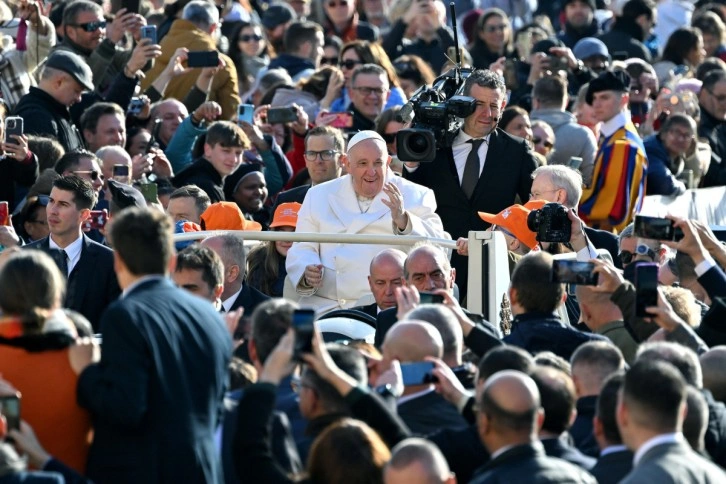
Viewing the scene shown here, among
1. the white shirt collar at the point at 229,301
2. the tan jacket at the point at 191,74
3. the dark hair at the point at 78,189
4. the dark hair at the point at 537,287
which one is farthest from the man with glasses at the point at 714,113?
the dark hair at the point at 537,287

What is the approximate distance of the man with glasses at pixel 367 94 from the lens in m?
12.9

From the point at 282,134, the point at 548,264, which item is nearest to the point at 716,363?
the point at 548,264

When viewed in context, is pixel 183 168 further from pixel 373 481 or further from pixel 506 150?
pixel 373 481

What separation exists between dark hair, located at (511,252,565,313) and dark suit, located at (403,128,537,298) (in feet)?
9.58

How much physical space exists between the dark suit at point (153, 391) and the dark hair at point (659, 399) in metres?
1.44

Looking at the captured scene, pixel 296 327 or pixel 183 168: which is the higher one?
pixel 296 327

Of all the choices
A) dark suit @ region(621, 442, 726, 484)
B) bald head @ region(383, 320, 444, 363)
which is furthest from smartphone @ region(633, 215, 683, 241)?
dark suit @ region(621, 442, 726, 484)

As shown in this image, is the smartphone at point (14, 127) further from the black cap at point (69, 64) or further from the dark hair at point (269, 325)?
the dark hair at point (269, 325)

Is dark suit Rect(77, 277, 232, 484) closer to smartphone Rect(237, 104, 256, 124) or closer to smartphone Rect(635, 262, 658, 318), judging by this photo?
smartphone Rect(635, 262, 658, 318)

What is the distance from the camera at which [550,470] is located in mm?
5883

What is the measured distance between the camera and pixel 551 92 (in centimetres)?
1362

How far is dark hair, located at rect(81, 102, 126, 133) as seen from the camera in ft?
38.9

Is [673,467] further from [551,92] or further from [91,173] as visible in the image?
[551,92]

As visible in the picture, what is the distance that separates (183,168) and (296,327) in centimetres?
644
